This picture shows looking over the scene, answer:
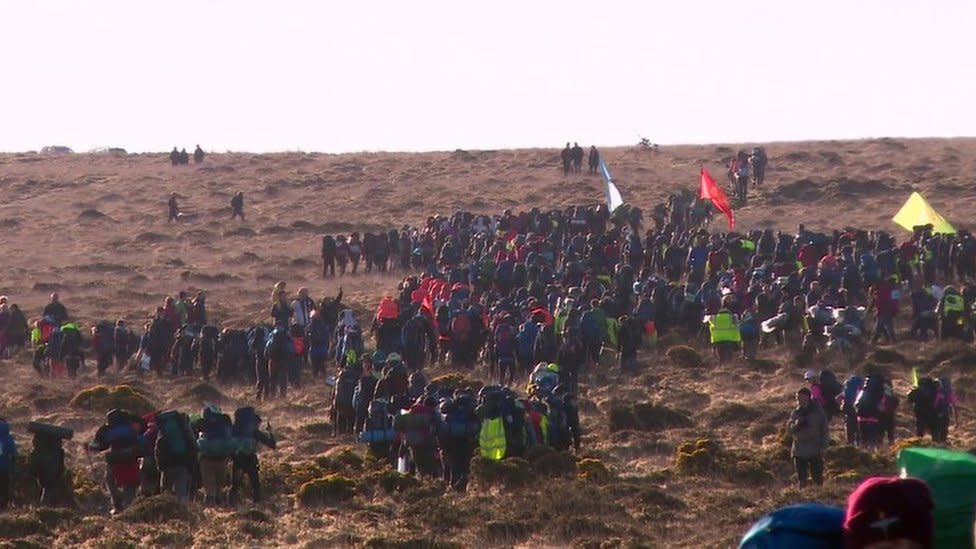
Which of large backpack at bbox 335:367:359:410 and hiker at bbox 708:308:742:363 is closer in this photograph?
large backpack at bbox 335:367:359:410

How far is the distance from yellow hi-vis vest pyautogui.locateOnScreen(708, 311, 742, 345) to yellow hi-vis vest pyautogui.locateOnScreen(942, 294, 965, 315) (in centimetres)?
383

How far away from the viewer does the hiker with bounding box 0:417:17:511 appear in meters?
19.2

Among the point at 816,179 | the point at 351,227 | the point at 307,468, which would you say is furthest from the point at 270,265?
the point at 307,468

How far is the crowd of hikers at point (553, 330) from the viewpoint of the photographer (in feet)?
74.7

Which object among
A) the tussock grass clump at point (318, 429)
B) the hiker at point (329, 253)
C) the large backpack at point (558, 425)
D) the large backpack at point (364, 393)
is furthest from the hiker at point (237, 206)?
the large backpack at point (558, 425)

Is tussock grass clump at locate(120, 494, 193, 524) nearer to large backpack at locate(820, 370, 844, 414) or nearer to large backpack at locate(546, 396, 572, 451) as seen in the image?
large backpack at locate(546, 396, 572, 451)

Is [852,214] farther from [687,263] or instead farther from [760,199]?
[687,263]

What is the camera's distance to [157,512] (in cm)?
1847

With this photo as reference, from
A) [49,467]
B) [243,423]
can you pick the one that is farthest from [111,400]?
[243,423]

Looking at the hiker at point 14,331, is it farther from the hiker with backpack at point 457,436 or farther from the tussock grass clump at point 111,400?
the hiker with backpack at point 457,436

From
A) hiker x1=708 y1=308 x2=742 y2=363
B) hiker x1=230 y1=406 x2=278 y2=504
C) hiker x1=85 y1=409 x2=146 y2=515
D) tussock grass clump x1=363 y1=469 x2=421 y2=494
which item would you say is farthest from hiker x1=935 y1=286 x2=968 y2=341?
hiker x1=85 y1=409 x2=146 y2=515

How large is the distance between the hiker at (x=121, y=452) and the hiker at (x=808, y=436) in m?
7.56

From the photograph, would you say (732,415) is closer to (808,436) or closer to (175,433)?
(808,436)

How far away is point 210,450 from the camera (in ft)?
64.9
